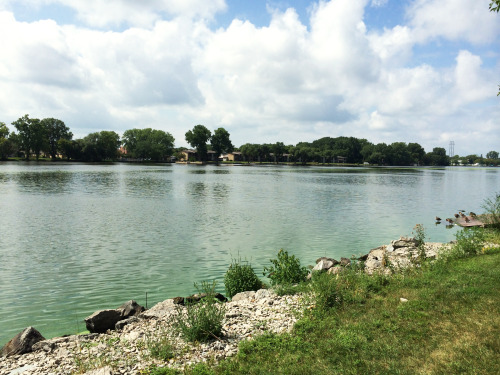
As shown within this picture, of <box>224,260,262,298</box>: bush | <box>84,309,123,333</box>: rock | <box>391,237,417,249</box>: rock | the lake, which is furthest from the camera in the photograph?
<box>391,237,417,249</box>: rock

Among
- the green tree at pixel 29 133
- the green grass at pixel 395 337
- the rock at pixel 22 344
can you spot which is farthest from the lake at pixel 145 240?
the green tree at pixel 29 133

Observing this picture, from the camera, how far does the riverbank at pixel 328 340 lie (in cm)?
667

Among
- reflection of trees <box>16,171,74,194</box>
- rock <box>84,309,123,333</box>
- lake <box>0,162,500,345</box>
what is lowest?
lake <box>0,162,500,345</box>

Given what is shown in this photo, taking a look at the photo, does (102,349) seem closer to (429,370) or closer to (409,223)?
(429,370)

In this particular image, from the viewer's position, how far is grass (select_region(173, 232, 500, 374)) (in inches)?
256

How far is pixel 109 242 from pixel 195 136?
178m

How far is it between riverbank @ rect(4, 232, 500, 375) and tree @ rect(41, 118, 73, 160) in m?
182

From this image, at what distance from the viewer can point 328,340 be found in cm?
756

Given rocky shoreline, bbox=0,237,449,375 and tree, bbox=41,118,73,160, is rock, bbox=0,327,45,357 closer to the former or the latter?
rocky shoreline, bbox=0,237,449,375

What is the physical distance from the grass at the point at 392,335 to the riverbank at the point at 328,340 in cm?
2

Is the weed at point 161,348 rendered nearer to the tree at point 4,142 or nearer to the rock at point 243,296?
the rock at point 243,296

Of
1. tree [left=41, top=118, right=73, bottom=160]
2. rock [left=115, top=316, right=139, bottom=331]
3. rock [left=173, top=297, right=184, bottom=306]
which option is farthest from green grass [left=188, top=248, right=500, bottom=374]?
tree [left=41, top=118, right=73, bottom=160]

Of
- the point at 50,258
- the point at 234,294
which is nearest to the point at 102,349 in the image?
the point at 234,294

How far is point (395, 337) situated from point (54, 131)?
194 m
